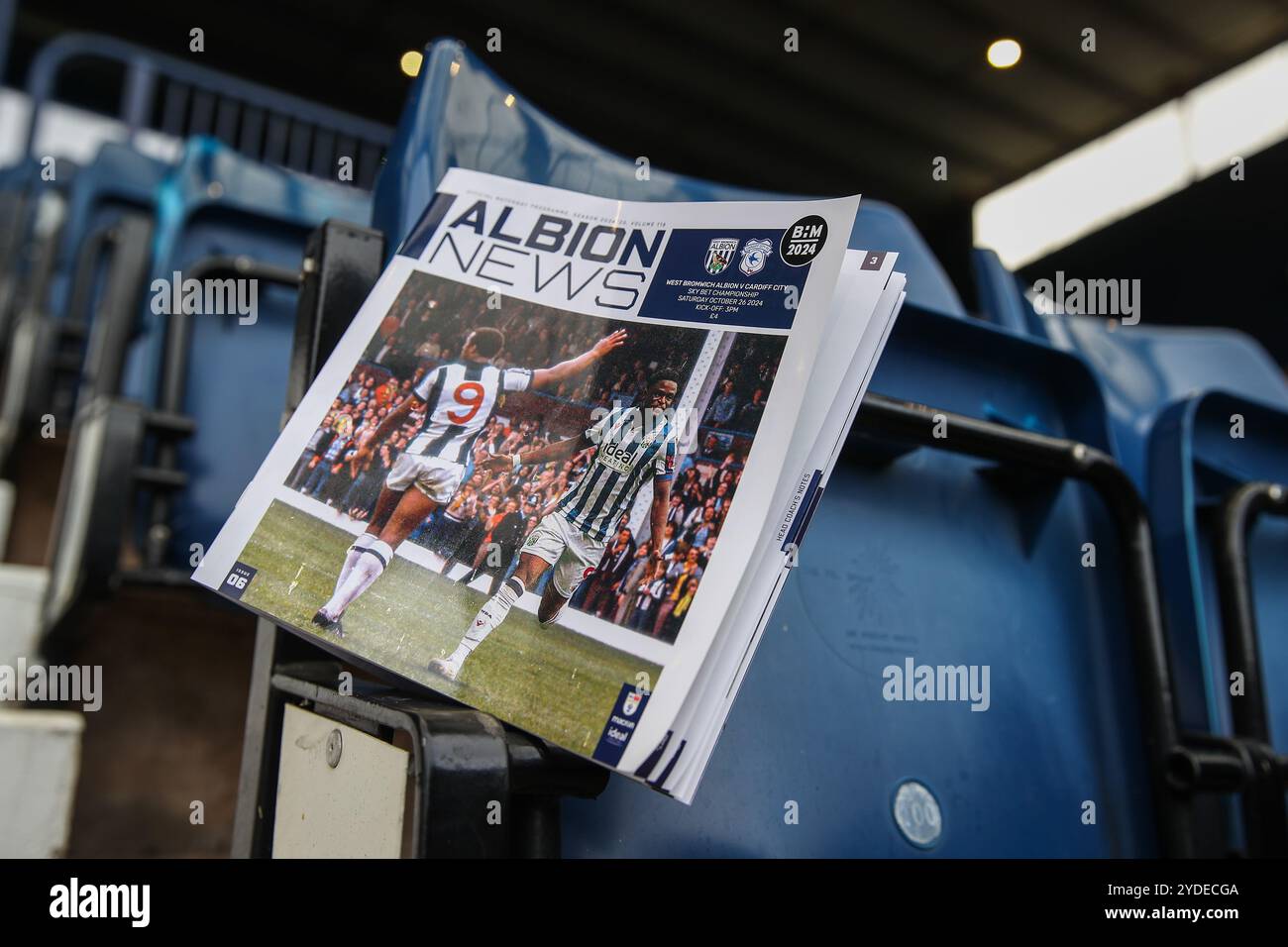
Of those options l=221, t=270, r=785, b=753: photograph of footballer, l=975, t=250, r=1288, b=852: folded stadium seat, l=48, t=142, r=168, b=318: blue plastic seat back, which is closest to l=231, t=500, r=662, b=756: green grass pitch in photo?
l=221, t=270, r=785, b=753: photograph of footballer

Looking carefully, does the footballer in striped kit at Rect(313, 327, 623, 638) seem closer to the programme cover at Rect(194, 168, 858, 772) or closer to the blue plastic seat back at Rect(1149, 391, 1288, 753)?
the programme cover at Rect(194, 168, 858, 772)

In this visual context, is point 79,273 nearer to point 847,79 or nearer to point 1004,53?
point 847,79

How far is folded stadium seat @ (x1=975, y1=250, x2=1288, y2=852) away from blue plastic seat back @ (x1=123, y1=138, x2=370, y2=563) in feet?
3.32

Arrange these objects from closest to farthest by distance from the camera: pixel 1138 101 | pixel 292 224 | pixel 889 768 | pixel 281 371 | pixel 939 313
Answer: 1. pixel 889 768
2. pixel 939 313
3. pixel 281 371
4. pixel 292 224
5. pixel 1138 101

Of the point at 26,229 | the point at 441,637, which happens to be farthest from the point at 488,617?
the point at 26,229

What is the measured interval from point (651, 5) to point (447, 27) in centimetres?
117

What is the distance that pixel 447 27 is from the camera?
513 centimetres

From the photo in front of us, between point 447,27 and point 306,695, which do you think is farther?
point 447,27

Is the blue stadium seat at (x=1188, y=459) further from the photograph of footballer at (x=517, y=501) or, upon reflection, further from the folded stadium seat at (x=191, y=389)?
the folded stadium seat at (x=191, y=389)

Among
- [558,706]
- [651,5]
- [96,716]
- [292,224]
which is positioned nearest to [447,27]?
[651,5]

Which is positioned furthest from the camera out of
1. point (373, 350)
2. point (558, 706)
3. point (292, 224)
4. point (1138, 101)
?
point (1138, 101)

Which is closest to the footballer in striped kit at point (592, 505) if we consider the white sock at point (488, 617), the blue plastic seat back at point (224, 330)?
the white sock at point (488, 617)

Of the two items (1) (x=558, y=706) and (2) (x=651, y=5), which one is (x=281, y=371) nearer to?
(1) (x=558, y=706)
